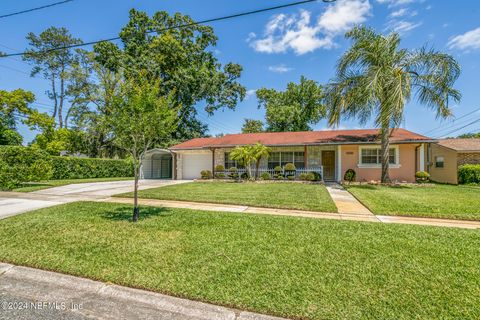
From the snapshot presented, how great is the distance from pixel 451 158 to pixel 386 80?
898 cm

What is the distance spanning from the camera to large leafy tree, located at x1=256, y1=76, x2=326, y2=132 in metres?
30.4

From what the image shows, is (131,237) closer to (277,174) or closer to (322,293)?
(322,293)

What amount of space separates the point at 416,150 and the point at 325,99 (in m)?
6.76

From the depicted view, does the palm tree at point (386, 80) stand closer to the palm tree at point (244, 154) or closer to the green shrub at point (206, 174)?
the palm tree at point (244, 154)

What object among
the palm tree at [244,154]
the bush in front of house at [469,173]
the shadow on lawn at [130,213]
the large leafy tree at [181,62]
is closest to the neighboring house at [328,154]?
the palm tree at [244,154]

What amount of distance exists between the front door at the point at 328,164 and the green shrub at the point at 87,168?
62.7ft

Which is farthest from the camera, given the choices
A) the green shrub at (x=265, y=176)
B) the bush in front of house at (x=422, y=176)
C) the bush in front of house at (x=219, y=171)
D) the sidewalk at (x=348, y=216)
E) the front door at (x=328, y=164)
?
the bush in front of house at (x=219, y=171)

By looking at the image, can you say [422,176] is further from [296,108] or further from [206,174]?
[296,108]

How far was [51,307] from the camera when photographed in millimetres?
2879

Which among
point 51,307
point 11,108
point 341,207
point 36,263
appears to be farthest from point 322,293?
point 11,108

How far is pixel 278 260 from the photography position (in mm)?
3875

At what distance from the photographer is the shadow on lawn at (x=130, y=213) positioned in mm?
6559

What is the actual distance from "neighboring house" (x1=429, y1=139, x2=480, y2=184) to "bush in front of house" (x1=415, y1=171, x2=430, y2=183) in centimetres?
350

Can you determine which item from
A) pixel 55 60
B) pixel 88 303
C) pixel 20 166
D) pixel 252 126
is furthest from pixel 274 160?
pixel 55 60
